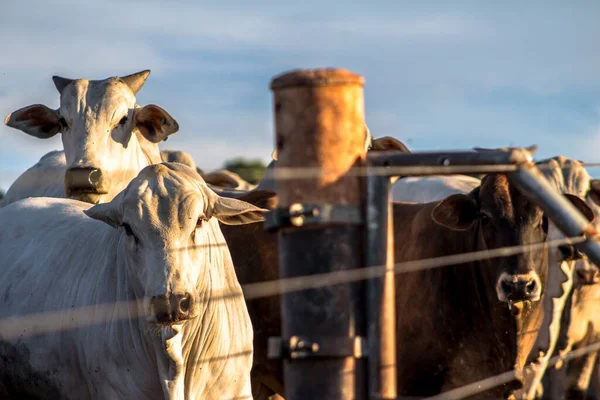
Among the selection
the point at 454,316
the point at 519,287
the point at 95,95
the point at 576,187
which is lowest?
the point at 454,316

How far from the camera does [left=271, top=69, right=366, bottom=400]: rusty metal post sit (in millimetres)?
3012

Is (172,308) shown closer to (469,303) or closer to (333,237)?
(333,237)

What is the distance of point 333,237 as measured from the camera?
9.97ft

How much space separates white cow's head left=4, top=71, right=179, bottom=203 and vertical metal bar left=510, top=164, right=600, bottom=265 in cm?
411

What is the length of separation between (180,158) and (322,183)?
7057 mm

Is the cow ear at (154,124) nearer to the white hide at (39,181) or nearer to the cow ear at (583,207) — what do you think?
the white hide at (39,181)

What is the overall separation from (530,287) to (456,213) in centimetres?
57

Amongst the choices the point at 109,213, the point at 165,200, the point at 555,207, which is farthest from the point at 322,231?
the point at 109,213

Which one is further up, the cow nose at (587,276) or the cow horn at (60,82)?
the cow horn at (60,82)

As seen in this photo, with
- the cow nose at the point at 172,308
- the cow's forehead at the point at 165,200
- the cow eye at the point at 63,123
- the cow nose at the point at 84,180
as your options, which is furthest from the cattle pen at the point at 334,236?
the cow eye at the point at 63,123

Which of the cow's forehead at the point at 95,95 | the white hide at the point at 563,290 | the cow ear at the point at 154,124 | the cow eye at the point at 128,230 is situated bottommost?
the white hide at the point at 563,290

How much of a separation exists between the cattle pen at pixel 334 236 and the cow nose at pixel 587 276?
5734mm

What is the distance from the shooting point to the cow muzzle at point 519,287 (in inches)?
238

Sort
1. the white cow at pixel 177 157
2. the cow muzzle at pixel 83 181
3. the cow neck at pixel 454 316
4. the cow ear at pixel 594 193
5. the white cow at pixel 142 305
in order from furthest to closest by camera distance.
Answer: the white cow at pixel 177 157 < the cow ear at pixel 594 193 < the cow muzzle at pixel 83 181 < the cow neck at pixel 454 316 < the white cow at pixel 142 305
